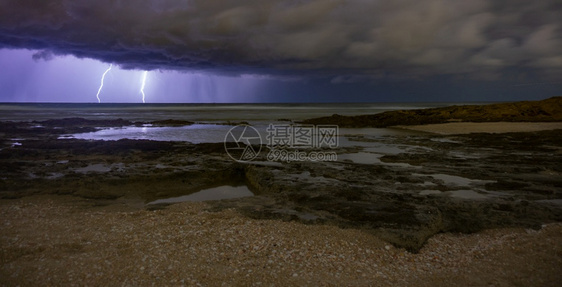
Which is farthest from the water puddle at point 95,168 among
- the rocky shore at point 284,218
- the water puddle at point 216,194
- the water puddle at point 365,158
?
the water puddle at point 365,158

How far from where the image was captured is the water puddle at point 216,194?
31.7 ft

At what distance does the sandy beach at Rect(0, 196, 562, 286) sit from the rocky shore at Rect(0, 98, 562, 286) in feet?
0.10

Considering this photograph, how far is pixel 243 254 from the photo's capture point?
18.8ft

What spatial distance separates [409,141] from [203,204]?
16.3 metres

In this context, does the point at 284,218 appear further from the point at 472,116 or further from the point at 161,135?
the point at 472,116

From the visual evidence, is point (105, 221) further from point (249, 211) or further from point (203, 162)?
point (203, 162)

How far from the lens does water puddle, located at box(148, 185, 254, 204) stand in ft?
31.7

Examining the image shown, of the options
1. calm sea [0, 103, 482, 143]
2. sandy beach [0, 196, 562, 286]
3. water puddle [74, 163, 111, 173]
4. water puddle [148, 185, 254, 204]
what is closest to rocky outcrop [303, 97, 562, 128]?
calm sea [0, 103, 482, 143]

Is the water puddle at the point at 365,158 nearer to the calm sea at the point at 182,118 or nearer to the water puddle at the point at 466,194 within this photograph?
the water puddle at the point at 466,194

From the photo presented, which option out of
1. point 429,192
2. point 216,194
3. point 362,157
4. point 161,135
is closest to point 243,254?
point 216,194

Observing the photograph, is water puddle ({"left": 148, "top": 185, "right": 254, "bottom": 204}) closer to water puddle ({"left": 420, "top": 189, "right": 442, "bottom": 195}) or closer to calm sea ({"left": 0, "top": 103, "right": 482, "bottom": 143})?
water puddle ({"left": 420, "top": 189, "right": 442, "bottom": 195})

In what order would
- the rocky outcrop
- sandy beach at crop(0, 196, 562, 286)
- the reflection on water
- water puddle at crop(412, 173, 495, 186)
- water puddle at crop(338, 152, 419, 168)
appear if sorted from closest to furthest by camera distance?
sandy beach at crop(0, 196, 562, 286)
water puddle at crop(412, 173, 495, 186)
water puddle at crop(338, 152, 419, 168)
the reflection on water
the rocky outcrop

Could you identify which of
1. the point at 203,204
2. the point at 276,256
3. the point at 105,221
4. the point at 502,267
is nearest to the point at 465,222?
the point at 502,267

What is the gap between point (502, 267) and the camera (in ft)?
17.4
